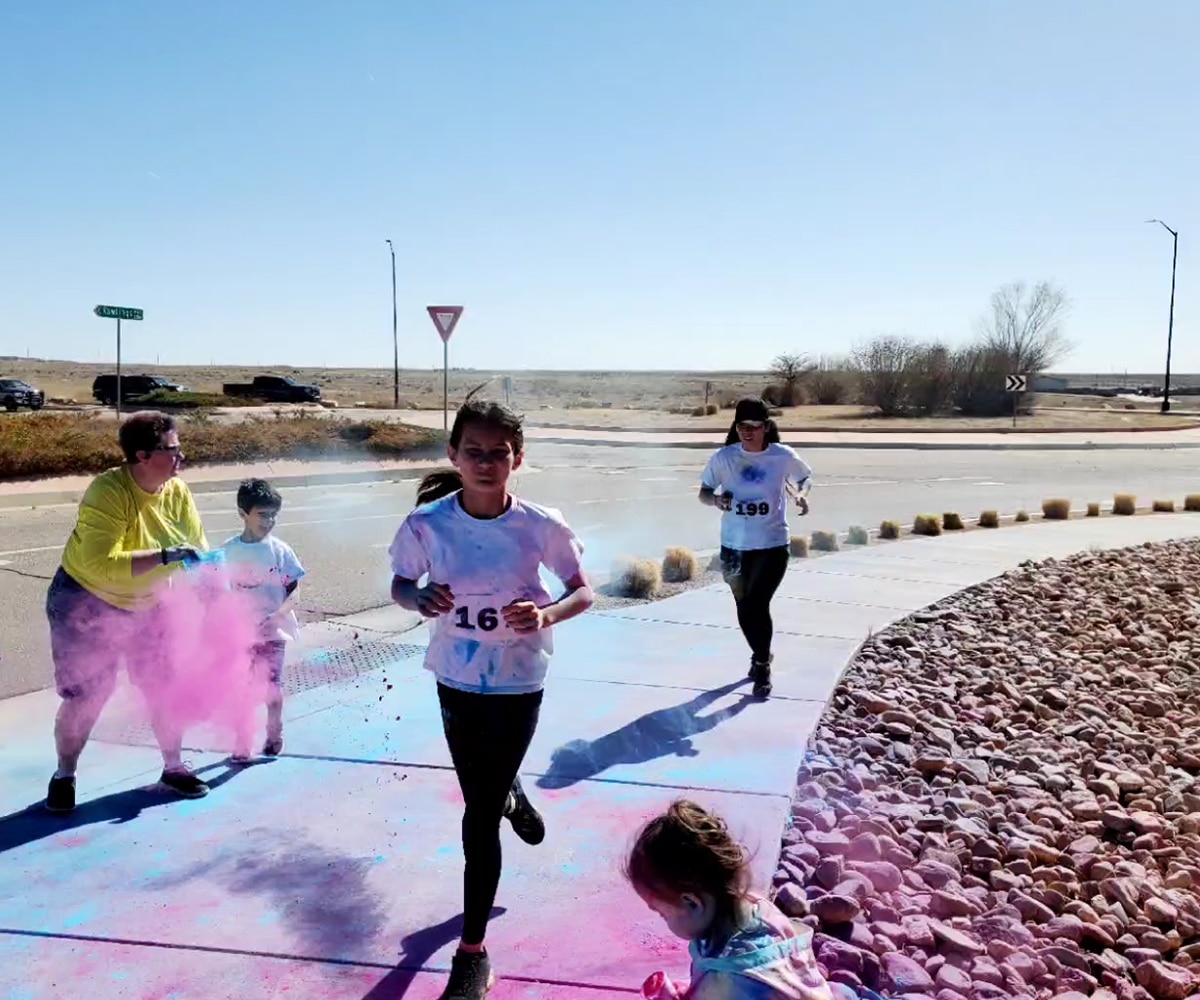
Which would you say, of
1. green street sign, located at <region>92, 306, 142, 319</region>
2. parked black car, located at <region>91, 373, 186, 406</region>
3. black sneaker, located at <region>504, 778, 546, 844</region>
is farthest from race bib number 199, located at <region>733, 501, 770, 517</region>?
parked black car, located at <region>91, 373, 186, 406</region>

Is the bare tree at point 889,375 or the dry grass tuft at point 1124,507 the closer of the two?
the dry grass tuft at point 1124,507

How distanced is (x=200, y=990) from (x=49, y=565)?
26.6ft

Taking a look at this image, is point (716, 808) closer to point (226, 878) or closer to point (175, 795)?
point (226, 878)

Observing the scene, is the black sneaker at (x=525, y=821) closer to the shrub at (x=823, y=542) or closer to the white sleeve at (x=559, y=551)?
the white sleeve at (x=559, y=551)

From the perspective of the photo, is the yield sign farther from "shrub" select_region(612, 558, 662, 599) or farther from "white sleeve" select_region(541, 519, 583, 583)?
"white sleeve" select_region(541, 519, 583, 583)

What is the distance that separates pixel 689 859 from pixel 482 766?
1.01 m

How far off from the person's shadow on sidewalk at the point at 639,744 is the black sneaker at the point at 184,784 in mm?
1272

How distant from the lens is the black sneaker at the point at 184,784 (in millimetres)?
4309

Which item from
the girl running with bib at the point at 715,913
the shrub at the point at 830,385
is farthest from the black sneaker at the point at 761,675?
the shrub at the point at 830,385

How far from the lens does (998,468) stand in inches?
888

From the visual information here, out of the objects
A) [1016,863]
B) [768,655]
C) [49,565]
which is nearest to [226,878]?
[1016,863]

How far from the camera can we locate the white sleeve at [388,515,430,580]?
3111 millimetres

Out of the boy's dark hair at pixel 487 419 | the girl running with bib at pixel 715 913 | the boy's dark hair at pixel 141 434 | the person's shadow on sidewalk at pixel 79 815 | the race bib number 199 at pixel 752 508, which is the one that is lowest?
the person's shadow on sidewalk at pixel 79 815

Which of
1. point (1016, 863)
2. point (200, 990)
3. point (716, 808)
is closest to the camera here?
point (200, 990)
